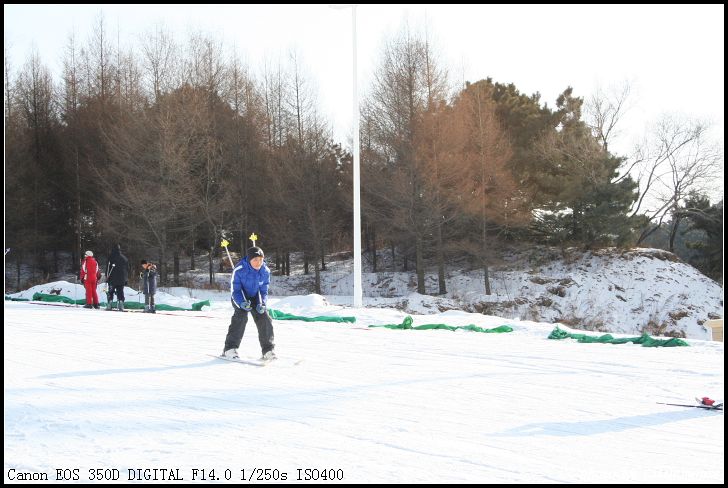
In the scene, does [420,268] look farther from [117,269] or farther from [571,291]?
[117,269]

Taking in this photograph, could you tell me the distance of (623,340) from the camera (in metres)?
13.0

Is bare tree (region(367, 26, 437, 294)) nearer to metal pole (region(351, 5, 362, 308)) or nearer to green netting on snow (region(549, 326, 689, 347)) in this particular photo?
metal pole (region(351, 5, 362, 308))

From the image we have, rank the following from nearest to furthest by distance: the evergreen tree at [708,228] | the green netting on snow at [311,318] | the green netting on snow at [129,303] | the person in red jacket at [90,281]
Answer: the green netting on snow at [311,318]
the green netting on snow at [129,303]
the person in red jacket at [90,281]
the evergreen tree at [708,228]

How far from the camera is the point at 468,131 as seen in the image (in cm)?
3138

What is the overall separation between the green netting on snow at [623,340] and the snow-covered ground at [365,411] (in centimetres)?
33

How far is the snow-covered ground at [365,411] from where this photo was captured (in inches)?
210

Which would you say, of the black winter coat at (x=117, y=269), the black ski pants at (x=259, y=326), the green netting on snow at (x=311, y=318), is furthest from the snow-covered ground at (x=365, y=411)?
the black winter coat at (x=117, y=269)

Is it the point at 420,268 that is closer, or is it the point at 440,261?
the point at 420,268

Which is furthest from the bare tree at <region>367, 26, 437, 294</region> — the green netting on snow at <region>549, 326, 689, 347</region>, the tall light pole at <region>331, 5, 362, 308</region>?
the green netting on snow at <region>549, 326, 689, 347</region>

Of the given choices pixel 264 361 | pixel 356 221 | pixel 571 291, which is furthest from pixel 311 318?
pixel 571 291

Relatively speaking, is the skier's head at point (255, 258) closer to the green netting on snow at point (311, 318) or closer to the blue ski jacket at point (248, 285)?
the blue ski jacket at point (248, 285)

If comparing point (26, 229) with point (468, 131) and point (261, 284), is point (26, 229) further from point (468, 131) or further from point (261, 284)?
point (261, 284)

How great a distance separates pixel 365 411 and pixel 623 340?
298 inches

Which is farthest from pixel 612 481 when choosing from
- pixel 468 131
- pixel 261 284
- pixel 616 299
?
pixel 468 131
